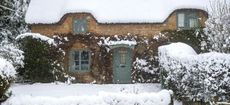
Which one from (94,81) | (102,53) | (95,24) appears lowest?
(94,81)

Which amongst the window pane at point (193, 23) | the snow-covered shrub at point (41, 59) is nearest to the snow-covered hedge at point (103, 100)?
the snow-covered shrub at point (41, 59)

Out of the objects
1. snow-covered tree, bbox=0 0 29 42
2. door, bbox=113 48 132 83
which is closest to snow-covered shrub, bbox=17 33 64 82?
door, bbox=113 48 132 83

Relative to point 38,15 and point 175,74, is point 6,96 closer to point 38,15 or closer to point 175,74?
point 175,74

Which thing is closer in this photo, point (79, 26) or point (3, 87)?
point (3, 87)

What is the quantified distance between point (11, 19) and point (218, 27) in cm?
1394

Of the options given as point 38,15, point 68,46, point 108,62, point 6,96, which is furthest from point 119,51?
point 6,96

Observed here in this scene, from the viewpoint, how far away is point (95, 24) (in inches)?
1077

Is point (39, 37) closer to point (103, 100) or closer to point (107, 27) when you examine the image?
point (107, 27)

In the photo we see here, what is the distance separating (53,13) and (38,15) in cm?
93

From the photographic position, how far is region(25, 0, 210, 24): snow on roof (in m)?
27.0

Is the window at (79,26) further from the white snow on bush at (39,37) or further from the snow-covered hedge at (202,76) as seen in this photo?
the snow-covered hedge at (202,76)

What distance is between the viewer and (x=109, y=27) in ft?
89.5

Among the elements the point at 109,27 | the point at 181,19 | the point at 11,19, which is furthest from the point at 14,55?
the point at 181,19

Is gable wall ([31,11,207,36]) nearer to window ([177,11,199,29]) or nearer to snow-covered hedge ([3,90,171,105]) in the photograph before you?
window ([177,11,199,29])
